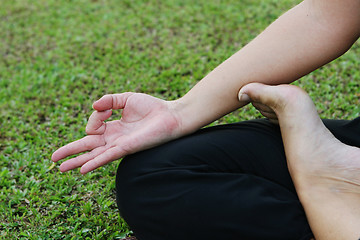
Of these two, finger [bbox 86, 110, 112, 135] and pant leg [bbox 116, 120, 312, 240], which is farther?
finger [bbox 86, 110, 112, 135]

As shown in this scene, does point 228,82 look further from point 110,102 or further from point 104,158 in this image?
point 104,158

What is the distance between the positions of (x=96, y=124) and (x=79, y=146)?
13 centimetres

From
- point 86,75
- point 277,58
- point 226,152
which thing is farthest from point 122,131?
point 86,75

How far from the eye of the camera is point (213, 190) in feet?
5.42

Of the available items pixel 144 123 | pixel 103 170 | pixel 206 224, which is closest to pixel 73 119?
pixel 103 170

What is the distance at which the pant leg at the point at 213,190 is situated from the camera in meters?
1.63

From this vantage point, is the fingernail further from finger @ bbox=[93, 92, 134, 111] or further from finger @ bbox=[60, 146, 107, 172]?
finger @ bbox=[60, 146, 107, 172]

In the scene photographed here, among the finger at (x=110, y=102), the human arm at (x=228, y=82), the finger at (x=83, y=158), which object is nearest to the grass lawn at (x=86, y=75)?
the finger at (x=83, y=158)

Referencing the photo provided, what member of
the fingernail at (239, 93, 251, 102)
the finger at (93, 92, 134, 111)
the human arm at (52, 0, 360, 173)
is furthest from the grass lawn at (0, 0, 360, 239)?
the fingernail at (239, 93, 251, 102)

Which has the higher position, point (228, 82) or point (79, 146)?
point (228, 82)

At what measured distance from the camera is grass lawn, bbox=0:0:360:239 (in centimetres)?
244

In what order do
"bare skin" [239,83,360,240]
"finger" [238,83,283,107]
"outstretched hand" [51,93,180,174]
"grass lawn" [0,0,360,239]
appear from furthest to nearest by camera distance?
"grass lawn" [0,0,360,239], "outstretched hand" [51,93,180,174], "finger" [238,83,283,107], "bare skin" [239,83,360,240]

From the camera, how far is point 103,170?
2.71 m

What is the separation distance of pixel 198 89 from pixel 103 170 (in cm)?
101
